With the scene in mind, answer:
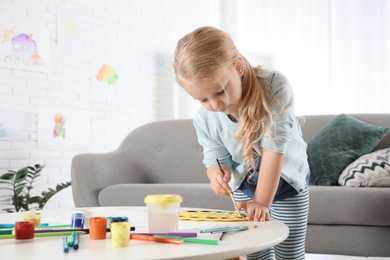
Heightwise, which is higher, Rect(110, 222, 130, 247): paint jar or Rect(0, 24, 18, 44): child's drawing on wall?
Rect(0, 24, 18, 44): child's drawing on wall

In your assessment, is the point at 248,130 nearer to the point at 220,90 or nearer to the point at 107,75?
the point at 220,90

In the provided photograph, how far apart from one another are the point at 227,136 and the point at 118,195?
1.37 m

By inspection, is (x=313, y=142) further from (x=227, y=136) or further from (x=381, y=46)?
(x=381, y=46)

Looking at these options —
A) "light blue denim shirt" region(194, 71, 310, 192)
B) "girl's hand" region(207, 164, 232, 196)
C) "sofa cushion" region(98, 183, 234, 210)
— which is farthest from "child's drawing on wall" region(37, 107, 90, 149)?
"girl's hand" region(207, 164, 232, 196)

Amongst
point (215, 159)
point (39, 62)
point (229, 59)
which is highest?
point (39, 62)

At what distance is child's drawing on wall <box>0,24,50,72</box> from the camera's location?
3.62m

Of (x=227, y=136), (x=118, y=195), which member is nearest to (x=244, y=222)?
(x=227, y=136)

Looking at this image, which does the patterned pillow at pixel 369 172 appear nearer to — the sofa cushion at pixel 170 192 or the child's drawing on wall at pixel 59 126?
the sofa cushion at pixel 170 192

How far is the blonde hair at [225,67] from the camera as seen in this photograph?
1.39 meters

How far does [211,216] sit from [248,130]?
0.27 metres

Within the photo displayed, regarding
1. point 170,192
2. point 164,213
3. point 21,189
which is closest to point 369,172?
point 170,192

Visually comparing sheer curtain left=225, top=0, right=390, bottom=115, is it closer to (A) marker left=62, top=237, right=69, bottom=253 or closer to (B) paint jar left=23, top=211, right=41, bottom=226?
(B) paint jar left=23, top=211, right=41, bottom=226

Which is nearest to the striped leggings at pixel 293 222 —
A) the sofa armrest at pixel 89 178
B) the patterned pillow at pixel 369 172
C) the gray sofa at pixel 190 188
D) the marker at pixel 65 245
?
the gray sofa at pixel 190 188

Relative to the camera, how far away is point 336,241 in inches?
93.4
